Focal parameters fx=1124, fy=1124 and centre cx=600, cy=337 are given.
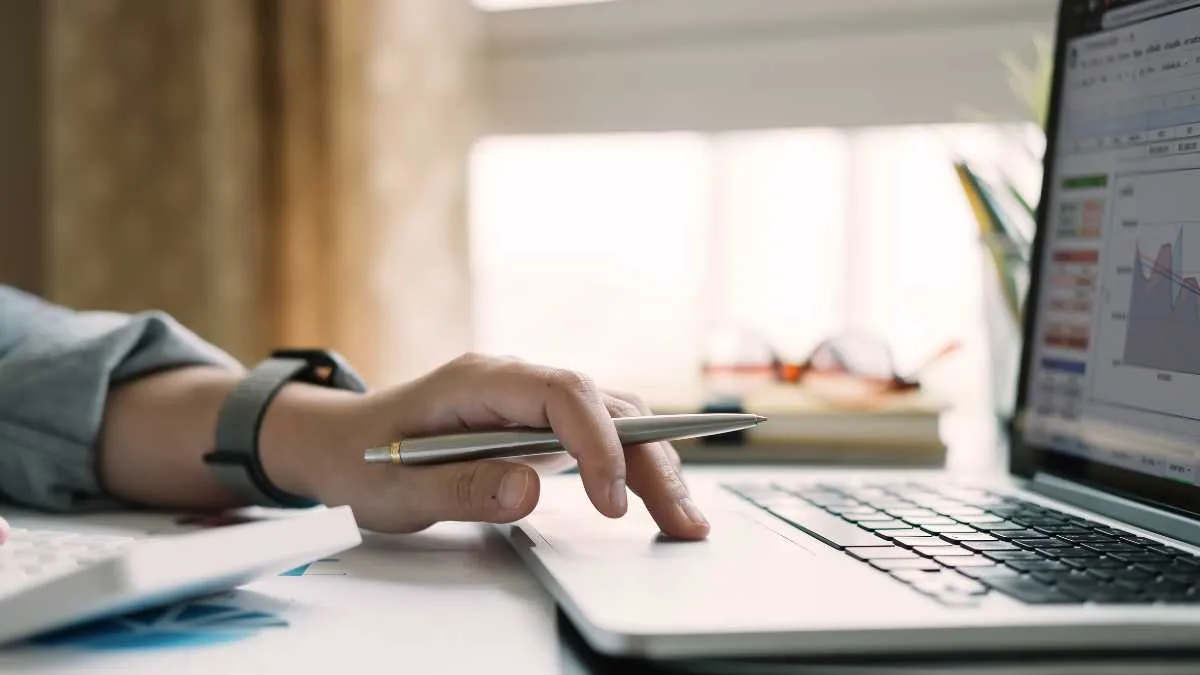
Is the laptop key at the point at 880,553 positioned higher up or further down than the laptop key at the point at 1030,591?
further down

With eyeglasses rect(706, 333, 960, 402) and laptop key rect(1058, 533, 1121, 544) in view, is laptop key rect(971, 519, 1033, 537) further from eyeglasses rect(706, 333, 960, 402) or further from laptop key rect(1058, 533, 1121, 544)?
eyeglasses rect(706, 333, 960, 402)

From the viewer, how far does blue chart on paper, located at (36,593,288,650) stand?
37cm

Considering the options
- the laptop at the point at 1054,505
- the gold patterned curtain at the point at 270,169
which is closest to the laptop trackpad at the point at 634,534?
the laptop at the point at 1054,505

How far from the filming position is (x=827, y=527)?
52 cm

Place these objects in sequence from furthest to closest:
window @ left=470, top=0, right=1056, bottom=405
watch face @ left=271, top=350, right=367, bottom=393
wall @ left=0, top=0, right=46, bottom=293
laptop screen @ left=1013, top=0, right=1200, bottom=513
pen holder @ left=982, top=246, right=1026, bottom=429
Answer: wall @ left=0, top=0, right=46, bottom=293 → window @ left=470, top=0, right=1056, bottom=405 → pen holder @ left=982, top=246, right=1026, bottom=429 → watch face @ left=271, top=350, right=367, bottom=393 → laptop screen @ left=1013, top=0, right=1200, bottom=513

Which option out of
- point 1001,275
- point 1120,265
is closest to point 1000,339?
point 1001,275

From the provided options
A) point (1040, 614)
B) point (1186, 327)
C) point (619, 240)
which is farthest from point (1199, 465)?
point (619, 240)

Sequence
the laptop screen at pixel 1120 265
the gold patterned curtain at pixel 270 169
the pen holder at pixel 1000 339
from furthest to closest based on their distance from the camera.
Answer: the gold patterned curtain at pixel 270 169
the pen holder at pixel 1000 339
the laptop screen at pixel 1120 265

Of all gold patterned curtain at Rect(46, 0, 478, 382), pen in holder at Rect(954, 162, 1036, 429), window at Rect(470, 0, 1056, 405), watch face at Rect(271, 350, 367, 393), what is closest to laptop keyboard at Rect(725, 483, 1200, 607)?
watch face at Rect(271, 350, 367, 393)

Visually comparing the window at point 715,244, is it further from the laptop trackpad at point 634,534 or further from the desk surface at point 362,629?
the desk surface at point 362,629

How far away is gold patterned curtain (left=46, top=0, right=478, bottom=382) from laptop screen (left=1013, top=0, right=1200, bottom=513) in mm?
1020

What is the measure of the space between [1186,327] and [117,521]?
563 mm

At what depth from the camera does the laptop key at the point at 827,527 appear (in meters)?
0.48

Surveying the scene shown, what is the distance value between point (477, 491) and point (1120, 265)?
0.37 m
